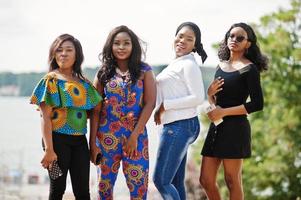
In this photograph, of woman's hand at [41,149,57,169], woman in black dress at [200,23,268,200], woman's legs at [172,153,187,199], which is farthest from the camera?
woman's legs at [172,153,187,199]

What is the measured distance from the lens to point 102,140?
163 inches

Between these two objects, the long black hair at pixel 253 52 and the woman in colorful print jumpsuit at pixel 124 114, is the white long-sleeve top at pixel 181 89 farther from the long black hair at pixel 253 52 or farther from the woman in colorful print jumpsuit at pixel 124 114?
the long black hair at pixel 253 52

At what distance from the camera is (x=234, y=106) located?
13.9 feet

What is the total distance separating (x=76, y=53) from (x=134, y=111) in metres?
0.56

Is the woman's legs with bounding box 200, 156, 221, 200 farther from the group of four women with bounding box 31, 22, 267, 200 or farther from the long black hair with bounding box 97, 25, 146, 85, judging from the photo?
the long black hair with bounding box 97, 25, 146, 85

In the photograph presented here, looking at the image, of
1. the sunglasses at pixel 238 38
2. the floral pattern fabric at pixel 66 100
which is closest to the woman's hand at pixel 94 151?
the floral pattern fabric at pixel 66 100

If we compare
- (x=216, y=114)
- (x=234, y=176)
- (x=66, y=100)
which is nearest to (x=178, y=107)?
(x=216, y=114)

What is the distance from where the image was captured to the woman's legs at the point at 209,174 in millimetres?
4328

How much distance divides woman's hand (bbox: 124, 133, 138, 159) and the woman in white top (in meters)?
0.20

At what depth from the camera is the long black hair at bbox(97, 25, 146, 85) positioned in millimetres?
4172

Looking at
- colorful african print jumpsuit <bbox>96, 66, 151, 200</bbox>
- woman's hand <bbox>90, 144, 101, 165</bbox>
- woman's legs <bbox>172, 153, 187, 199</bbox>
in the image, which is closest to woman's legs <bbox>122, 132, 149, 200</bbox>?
colorful african print jumpsuit <bbox>96, 66, 151, 200</bbox>

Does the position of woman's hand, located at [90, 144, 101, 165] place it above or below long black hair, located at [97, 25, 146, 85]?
below

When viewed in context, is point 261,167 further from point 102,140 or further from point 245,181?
point 102,140

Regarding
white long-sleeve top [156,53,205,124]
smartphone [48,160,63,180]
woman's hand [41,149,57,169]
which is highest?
white long-sleeve top [156,53,205,124]
